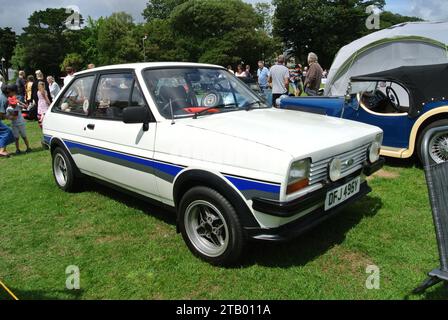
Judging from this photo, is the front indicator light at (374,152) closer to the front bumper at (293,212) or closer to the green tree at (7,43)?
the front bumper at (293,212)

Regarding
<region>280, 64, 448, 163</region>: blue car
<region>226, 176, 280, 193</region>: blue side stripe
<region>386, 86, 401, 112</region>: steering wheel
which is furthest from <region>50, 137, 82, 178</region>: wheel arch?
<region>386, 86, 401, 112</region>: steering wheel

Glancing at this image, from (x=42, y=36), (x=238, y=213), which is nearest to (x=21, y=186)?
(x=238, y=213)

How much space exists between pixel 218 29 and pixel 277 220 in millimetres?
60335

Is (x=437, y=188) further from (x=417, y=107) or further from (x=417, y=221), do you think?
(x=417, y=107)

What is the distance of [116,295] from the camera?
3.12 metres

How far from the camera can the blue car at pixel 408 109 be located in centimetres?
582

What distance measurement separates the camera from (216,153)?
3166mm

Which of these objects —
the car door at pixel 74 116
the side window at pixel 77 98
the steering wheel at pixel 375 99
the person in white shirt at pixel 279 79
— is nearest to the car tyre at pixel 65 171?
the car door at pixel 74 116

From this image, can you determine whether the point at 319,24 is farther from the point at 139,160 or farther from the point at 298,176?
the point at 298,176

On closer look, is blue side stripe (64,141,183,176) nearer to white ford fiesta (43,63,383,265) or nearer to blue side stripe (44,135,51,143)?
white ford fiesta (43,63,383,265)

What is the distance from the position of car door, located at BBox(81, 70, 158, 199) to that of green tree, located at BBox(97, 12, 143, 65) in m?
56.9

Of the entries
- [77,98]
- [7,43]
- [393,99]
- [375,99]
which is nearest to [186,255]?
[77,98]

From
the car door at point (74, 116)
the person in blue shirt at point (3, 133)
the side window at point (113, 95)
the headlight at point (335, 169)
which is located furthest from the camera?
the person in blue shirt at point (3, 133)

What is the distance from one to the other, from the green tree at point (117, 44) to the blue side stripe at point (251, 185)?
193 ft
